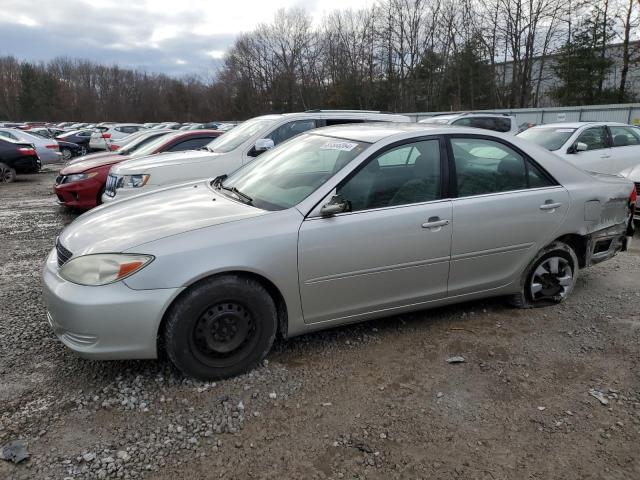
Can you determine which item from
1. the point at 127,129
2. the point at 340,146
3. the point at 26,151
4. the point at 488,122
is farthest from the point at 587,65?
the point at 340,146

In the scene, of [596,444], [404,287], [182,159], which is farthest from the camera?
[182,159]

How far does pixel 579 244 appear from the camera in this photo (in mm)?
4289

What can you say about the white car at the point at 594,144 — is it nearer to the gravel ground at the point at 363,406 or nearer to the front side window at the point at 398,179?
the gravel ground at the point at 363,406

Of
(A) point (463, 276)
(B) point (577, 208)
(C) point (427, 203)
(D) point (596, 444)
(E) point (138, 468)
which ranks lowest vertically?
(D) point (596, 444)

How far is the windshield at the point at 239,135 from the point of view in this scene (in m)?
7.14

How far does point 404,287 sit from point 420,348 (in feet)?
1.56

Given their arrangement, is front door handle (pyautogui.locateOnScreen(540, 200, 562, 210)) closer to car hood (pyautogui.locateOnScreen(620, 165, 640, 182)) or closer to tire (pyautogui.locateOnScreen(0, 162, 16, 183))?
car hood (pyautogui.locateOnScreen(620, 165, 640, 182))

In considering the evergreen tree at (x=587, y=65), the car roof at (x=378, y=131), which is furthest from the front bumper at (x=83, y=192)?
the evergreen tree at (x=587, y=65)

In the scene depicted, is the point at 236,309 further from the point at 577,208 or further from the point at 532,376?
the point at 577,208

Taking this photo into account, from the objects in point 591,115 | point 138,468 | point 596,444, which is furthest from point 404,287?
point 591,115

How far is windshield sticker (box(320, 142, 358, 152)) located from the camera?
360cm

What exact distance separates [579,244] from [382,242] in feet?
6.94

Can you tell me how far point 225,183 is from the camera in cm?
416

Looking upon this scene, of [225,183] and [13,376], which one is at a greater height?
[225,183]
